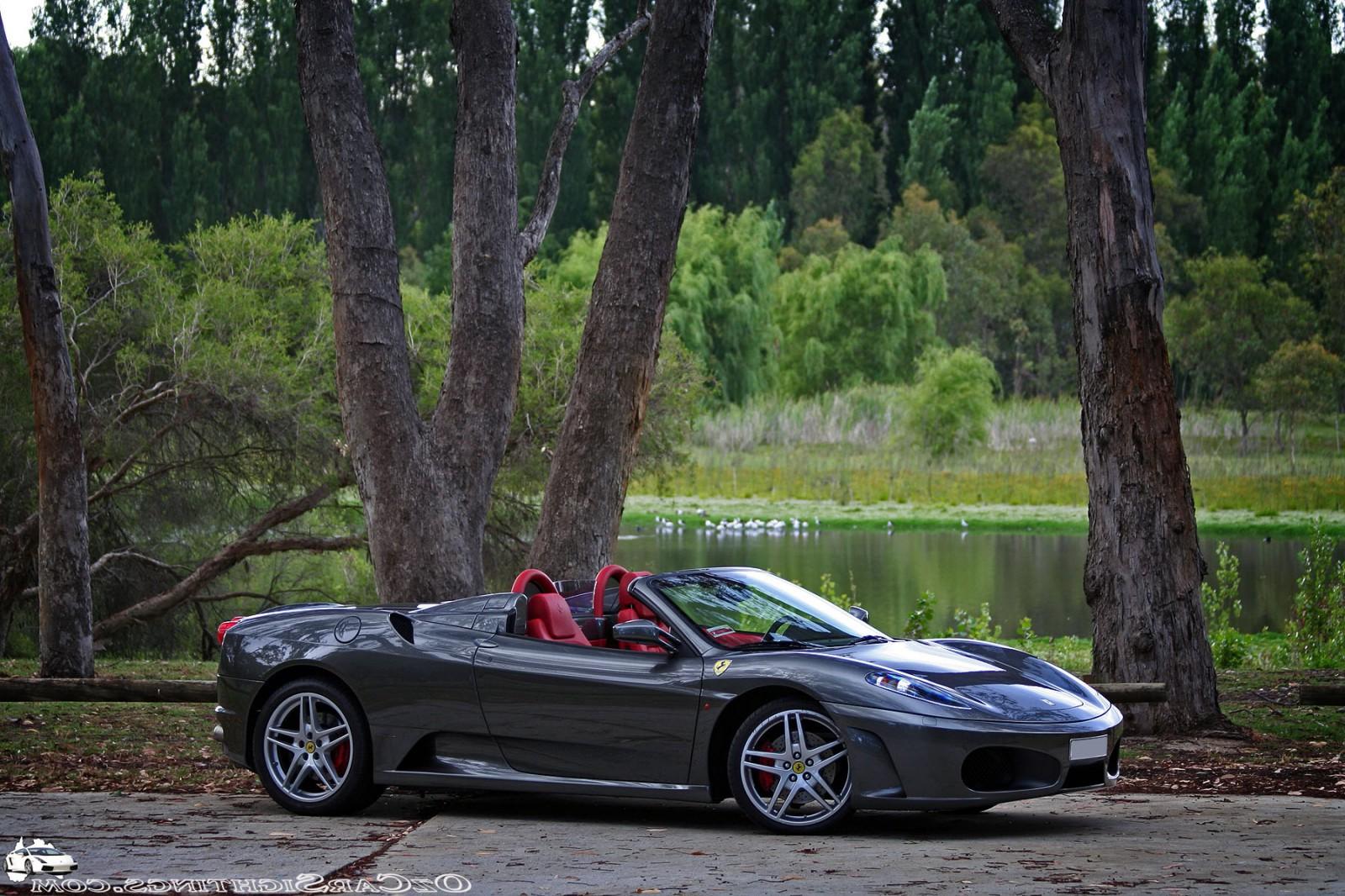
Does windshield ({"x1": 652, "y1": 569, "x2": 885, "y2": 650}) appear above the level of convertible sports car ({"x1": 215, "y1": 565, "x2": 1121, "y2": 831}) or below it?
above

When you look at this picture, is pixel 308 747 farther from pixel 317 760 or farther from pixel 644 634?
pixel 644 634

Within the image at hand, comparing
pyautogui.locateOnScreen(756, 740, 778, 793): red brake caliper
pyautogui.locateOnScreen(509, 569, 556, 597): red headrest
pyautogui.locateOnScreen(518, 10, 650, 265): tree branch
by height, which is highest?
pyautogui.locateOnScreen(518, 10, 650, 265): tree branch

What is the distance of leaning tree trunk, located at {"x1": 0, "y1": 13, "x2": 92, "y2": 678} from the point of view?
1633cm

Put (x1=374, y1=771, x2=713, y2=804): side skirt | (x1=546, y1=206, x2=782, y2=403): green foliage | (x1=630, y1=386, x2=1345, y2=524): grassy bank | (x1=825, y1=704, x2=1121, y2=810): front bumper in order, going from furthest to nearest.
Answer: (x1=546, y1=206, x2=782, y2=403): green foliage, (x1=630, y1=386, x2=1345, y2=524): grassy bank, (x1=374, y1=771, x2=713, y2=804): side skirt, (x1=825, y1=704, x2=1121, y2=810): front bumper

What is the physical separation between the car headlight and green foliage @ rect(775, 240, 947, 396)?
60.1 meters

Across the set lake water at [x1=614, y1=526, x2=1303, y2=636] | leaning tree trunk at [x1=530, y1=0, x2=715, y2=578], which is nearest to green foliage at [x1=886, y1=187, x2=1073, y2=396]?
lake water at [x1=614, y1=526, x2=1303, y2=636]

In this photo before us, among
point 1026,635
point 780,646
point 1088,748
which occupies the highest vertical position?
point 780,646

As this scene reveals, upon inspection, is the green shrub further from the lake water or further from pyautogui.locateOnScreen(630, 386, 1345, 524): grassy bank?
pyautogui.locateOnScreen(630, 386, 1345, 524): grassy bank

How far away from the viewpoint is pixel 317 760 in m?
8.50

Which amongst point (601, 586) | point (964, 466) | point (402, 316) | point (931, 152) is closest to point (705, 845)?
point (601, 586)

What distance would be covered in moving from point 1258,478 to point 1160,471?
42.9m

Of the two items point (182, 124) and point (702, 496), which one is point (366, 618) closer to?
point (702, 496)

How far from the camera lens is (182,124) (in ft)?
212

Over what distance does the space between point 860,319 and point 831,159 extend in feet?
55.0
